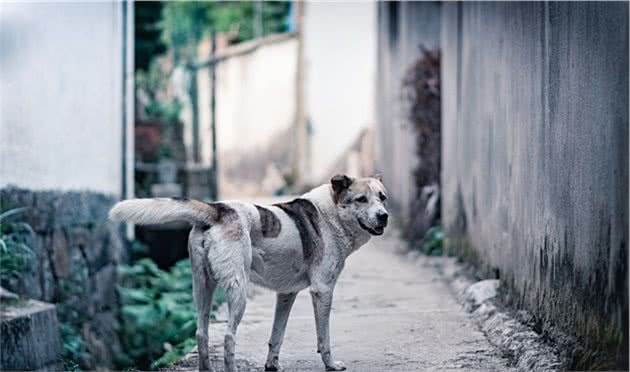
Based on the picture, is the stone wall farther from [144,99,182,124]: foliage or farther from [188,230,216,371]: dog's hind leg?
[144,99,182,124]: foliage

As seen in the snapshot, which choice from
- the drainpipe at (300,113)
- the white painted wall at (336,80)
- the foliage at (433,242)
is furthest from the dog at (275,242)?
the drainpipe at (300,113)

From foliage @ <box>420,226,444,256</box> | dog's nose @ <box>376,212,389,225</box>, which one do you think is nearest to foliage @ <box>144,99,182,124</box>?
foliage @ <box>420,226,444,256</box>

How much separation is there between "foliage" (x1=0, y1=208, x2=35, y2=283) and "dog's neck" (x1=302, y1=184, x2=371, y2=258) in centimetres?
245

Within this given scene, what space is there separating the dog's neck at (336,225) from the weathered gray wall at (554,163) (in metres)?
1.12

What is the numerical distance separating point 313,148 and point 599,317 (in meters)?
19.4

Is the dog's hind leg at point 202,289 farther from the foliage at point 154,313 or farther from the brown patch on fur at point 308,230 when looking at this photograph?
the foliage at point 154,313

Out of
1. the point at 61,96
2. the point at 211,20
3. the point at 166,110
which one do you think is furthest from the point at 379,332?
the point at 211,20

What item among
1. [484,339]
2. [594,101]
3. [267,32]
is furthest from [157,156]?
[267,32]

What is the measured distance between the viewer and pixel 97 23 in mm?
11070

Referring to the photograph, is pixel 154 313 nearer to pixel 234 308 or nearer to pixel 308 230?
pixel 308 230

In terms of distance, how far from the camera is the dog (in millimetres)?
5047

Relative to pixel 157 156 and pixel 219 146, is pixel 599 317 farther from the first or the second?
pixel 219 146

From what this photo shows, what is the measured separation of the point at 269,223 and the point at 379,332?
70.1 inches

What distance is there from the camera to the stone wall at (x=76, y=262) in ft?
26.4
